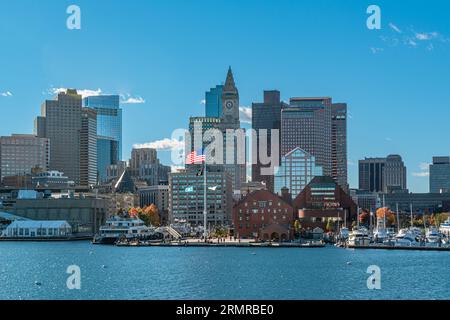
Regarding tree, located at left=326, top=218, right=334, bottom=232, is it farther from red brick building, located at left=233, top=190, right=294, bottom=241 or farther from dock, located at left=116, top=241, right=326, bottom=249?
dock, located at left=116, top=241, right=326, bottom=249

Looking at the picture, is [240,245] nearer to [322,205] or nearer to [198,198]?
[322,205]

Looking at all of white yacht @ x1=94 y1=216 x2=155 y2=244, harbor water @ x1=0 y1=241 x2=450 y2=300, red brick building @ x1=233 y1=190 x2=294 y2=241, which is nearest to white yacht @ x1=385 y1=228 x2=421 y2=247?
red brick building @ x1=233 y1=190 x2=294 y2=241

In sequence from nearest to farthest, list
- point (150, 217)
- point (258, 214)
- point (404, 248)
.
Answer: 1. point (404, 248)
2. point (258, 214)
3. point (150, 217)

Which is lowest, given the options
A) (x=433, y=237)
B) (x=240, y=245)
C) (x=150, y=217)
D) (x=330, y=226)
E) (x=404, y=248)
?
(x=404, y=248)

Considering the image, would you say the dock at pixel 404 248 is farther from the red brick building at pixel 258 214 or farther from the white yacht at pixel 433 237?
the red brick building at pixel 258 214

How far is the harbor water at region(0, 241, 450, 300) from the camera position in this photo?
151ft

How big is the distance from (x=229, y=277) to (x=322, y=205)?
287ft

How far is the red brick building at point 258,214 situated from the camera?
392 feet

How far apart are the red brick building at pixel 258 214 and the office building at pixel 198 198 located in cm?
4713

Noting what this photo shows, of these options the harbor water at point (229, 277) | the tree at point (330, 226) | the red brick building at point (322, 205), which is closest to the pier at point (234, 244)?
the harbor water at point (229, 277)

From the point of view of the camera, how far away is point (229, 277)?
56625mm

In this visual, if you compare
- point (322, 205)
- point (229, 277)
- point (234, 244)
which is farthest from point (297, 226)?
point (229, 277)
